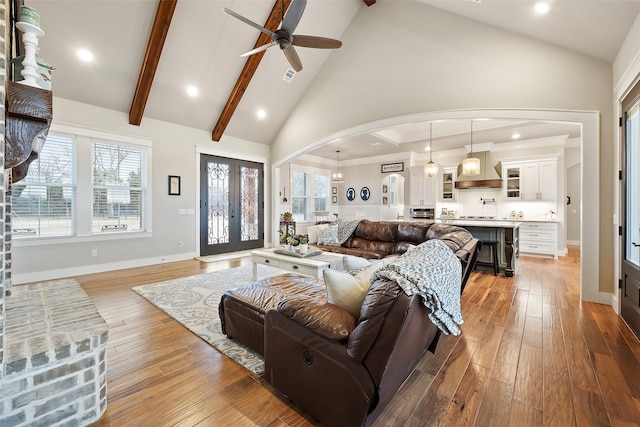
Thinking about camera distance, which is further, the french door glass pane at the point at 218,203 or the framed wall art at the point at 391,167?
the framed wall art at the point at 391,167

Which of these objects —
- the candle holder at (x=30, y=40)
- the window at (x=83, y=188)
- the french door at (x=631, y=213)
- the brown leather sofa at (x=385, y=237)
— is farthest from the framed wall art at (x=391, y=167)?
the candle holder at (x=30, y=40)

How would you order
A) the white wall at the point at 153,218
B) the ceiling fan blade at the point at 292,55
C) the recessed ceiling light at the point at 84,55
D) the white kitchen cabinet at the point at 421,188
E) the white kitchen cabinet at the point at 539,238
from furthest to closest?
1. the white kitchen cabinet at the point at 421,188
2. the white kitchen cabinet at the point at 539,238
3. the white wall at the point at 153,218
4. the recessed ceiling light at the point at 84,55
5. the ceiling fan blade at the point at 292,55

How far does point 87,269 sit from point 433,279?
573cm

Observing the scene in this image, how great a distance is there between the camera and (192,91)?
5367 mm

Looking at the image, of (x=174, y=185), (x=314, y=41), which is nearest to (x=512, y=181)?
(x=314, y=41)

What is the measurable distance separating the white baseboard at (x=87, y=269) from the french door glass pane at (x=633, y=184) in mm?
6997

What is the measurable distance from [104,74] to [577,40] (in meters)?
6.69

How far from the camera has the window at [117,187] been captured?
191 inches

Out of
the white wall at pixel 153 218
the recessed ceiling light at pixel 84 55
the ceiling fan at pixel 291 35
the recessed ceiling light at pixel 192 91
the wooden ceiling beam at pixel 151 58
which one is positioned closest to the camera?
the ceiling fan at pixel 291 35

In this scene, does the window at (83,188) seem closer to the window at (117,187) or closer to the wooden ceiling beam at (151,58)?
the window at (117,187)

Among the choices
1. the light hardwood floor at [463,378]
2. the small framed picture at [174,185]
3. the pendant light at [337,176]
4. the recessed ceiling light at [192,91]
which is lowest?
the light hardwood floor at [463,378]

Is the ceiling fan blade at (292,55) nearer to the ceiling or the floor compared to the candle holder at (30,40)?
nearer to the ceiling

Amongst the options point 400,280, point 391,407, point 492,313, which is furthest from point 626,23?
point 391,407

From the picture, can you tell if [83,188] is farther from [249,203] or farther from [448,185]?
[448,185]
